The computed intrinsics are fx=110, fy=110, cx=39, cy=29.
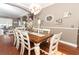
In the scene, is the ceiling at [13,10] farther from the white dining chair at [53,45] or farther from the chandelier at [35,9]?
the white dining chair at [53,45]

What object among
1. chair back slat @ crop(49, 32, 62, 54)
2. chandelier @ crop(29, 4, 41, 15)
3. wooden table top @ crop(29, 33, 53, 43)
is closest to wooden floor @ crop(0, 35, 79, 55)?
chair back slat @ crop(49, 32, 62, 54)

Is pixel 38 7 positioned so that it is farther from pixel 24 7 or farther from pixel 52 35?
pixel 52 35

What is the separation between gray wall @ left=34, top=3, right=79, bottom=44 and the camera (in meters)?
1.24

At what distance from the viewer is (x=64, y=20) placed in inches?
49.8

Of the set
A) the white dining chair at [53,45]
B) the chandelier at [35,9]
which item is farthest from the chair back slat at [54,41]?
the chandelier at [35,9]

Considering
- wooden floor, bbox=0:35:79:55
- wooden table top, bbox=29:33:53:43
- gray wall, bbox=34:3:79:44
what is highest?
gray wall, bbox=34:3:79:44

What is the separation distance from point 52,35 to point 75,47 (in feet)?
0.95

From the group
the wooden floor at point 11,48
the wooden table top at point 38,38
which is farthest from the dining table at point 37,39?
the wooden floor at point 11,48

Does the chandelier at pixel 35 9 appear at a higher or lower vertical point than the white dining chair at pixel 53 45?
higher

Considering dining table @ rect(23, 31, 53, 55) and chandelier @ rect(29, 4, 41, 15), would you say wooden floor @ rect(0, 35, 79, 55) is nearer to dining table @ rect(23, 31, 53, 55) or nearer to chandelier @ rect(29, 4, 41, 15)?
dining table @ rect(23, 31, 53, 55)

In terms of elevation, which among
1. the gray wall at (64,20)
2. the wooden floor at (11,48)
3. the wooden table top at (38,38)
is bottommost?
the wooden floor at (11,48)

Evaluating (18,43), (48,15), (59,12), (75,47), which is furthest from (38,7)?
(75,47)

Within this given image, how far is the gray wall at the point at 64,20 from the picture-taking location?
124cm
